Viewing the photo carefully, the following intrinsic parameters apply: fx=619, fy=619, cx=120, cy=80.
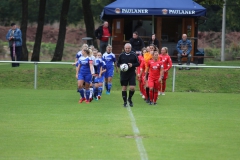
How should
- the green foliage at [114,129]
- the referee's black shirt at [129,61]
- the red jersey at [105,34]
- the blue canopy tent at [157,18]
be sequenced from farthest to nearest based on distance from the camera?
the blue canopy tent at [157,18], the red jersey at [105,34], the referee's black shirt at [129,61], the green foliage at [114,129]

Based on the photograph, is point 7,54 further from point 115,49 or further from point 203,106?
point 203,106

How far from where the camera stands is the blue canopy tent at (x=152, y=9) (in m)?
29.3

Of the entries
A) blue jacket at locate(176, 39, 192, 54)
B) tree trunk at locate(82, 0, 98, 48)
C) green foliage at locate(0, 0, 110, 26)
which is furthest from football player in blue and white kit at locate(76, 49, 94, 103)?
green foliage at locate(0, 0, 110, 26)

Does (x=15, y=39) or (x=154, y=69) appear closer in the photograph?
(x=154, y=69)

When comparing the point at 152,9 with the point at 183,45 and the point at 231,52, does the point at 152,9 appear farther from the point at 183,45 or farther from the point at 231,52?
the point at 231,52

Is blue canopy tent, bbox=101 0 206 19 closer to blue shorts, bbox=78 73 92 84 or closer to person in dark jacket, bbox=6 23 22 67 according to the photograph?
person in dark jacket, bbox=6 23 22 67

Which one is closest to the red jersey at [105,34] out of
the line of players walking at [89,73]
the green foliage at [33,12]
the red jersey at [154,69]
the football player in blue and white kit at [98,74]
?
the line of players walking at [89,73]

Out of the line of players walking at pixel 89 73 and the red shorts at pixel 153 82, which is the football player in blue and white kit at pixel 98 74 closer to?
the line of players walking at pixel 89 73

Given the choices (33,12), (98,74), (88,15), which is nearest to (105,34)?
(88,15)

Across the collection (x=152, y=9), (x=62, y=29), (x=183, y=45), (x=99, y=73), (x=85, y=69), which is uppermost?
(x=152, y=9)

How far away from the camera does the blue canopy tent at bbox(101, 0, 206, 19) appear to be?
96.2ft

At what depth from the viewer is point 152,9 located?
29.4 meters

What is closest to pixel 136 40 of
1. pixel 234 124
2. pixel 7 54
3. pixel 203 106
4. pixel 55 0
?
pixel 203 106

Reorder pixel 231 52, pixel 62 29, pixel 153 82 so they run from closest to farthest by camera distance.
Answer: pixel 153 82 < pixel 62 29 < pixel 231 52
